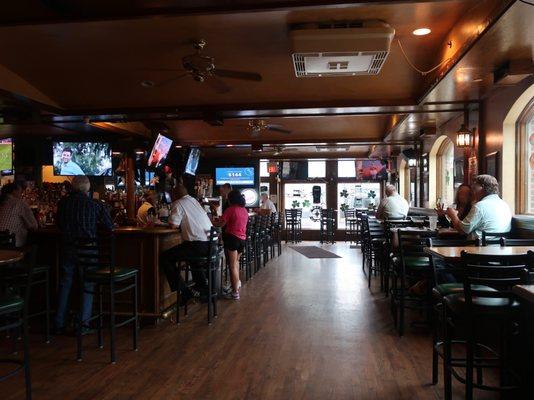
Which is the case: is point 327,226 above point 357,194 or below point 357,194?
below

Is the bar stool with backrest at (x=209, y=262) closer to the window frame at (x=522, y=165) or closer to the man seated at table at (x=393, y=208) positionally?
the window frame at (x=522, y=165)

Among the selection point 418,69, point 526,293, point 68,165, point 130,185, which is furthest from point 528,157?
point 68,165

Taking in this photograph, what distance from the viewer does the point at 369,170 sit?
16484 millimetres

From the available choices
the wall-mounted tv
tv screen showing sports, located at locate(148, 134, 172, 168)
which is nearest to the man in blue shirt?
tv screen showing sports, located at locate(148, 134, 172, 168)

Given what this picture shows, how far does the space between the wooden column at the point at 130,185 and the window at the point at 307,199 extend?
8051 millimetres

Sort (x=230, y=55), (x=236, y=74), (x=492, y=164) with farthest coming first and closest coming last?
(x=492, y=164) → (x=230, y=55) → (x=236, y=74)

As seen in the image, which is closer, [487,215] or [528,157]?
[487,215]

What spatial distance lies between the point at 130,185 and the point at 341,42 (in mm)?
6493

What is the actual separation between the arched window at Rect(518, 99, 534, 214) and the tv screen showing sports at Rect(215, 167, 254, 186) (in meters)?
8.82

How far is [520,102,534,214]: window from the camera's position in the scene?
19.4 ft

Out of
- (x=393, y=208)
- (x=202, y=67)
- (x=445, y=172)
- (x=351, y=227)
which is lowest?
(x=351, y=227)

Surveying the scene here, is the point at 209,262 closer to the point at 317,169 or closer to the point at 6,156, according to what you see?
the point at 6,156

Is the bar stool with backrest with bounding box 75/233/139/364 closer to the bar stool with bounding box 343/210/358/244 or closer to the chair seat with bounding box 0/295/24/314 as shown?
the chair seat with bounding box 0/295/24/314

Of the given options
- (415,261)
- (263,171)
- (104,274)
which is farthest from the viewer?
(263,171)
